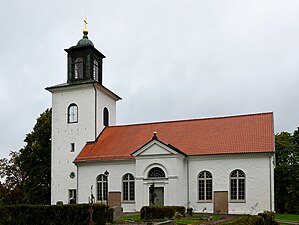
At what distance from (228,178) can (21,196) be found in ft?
72.9

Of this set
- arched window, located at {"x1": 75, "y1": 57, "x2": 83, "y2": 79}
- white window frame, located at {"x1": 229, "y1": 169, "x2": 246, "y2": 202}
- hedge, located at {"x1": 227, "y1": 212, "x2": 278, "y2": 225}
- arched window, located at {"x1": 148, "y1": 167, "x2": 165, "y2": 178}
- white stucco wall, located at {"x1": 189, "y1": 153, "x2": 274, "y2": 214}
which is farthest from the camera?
arched window, located at {"x1": 75, "y1": 57, "x2": 83, "y2": 79}

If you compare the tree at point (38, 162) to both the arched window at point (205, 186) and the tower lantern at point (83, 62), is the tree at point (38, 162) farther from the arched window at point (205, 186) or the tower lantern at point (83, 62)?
the arched window at point (205, 186)

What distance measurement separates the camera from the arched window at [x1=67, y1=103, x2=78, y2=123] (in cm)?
3472

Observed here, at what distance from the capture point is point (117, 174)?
101 feet

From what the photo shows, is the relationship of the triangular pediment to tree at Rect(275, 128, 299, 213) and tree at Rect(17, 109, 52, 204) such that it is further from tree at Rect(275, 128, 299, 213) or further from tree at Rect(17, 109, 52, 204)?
tree at Rect(275, 128, 299, 213)

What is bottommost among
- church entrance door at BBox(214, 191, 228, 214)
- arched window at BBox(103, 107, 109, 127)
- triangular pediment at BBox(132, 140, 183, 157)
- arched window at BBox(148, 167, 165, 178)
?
church entrance door at BBox(214, 191, 228, 214)

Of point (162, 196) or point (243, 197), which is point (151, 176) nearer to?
point (162, 196)

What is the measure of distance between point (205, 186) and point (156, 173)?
336cm

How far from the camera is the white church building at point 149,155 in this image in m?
27.7

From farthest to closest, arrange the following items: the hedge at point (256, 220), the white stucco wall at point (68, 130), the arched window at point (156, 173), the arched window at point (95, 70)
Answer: the arched window at point (95, 70) < the white stucco wall at point (68, 130) < the arched window at point (156, 173) < the hedge at point (256, 220)

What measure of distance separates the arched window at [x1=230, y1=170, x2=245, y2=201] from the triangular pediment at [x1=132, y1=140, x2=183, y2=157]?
13.7ft

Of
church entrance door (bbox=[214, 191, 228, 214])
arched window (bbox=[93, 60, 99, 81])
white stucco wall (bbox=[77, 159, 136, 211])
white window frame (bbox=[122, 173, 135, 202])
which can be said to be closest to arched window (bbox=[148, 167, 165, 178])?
white stucco wall (bbox=[77, 159, 136, 211])

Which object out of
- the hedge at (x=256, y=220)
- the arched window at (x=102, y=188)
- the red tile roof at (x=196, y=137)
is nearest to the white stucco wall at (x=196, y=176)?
the red tile roof at (x=196, y=137)

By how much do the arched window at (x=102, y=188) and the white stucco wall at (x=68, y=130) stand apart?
2381mm
